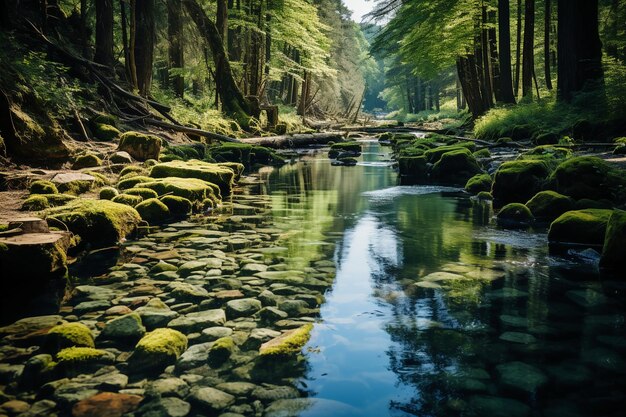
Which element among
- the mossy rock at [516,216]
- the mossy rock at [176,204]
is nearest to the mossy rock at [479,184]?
the mossy rock at [516,216]

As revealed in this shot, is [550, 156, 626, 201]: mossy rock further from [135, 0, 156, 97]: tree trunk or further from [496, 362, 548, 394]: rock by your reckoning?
[135, 0, 156, 97]: tree trunk

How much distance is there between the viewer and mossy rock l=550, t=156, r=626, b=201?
23.6ft

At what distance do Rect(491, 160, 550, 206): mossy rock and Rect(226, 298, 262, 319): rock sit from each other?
21.9 feet

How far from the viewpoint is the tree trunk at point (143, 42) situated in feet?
52.3

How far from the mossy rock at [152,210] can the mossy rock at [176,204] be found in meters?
0.25

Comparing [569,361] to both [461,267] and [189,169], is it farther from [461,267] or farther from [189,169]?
[189,169]

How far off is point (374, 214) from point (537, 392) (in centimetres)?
621

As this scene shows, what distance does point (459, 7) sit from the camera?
2122cm

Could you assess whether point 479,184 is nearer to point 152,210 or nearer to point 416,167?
point 416,167

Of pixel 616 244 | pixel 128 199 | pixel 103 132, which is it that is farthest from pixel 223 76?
pixel 616 244

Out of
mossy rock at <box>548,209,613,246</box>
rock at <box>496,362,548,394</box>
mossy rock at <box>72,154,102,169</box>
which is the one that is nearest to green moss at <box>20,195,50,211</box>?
mossy rock at <box>72,154,102,169</box>

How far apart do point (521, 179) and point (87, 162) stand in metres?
8.77

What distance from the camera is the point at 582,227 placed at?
6238mm

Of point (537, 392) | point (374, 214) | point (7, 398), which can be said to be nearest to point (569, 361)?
point (537, 392)
